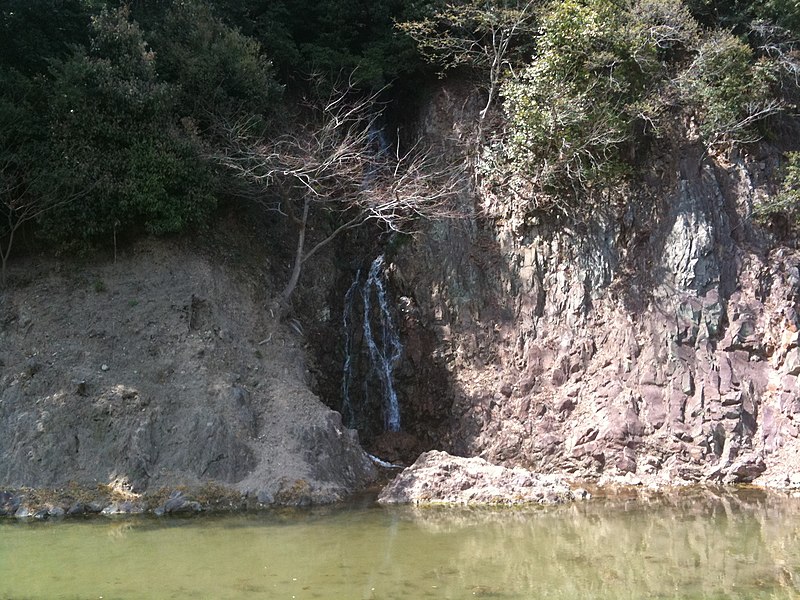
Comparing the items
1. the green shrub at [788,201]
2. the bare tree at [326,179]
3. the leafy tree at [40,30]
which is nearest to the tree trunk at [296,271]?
the bare tree at [326,179]

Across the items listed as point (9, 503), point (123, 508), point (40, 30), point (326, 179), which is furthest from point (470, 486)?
Answer: point (40, 30)

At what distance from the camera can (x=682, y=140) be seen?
2088 cm

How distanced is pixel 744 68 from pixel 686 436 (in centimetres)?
974

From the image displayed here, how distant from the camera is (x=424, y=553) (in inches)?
457

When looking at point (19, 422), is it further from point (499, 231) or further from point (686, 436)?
A: point (686, 436)

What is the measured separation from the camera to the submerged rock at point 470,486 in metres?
15.5

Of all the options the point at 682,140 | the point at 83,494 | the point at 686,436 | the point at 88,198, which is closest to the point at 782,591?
the point at 686,436

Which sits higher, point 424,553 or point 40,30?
point 40,30

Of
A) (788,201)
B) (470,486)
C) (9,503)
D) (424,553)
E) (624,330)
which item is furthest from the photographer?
(788,201)

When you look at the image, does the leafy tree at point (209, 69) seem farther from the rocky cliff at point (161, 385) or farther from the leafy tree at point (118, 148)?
the rocky cliff at point (161, 385)

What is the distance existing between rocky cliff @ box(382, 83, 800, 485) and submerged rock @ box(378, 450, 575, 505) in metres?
2.43

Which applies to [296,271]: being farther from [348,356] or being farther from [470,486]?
[470,486]

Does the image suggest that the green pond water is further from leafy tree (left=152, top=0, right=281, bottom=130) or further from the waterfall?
leafy tree (left=152, top=0, right=281, bottom=130)

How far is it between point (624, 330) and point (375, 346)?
253 inches
